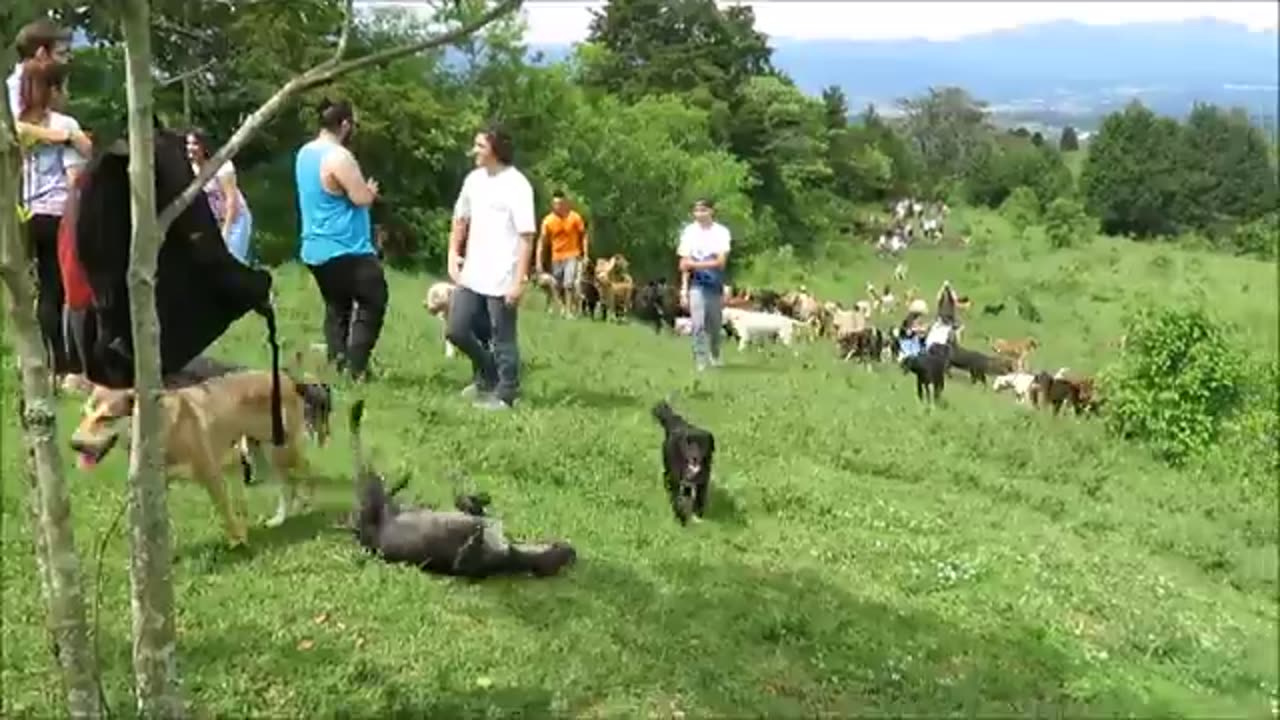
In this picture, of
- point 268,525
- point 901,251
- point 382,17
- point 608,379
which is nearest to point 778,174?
point 901,251

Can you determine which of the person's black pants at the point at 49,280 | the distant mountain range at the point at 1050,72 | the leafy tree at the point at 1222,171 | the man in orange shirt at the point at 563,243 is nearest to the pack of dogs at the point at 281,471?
the person's black pants at the point at 49,280

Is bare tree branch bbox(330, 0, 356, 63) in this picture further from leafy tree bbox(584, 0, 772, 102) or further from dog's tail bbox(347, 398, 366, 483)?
dog's tail bbox(347, 398, 366, 483)

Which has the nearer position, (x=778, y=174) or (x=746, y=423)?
(x=746, y=423)

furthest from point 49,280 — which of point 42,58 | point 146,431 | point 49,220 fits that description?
point 146,431

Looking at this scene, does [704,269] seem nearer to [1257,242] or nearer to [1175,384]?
[1175,384]

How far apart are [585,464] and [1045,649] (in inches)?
101

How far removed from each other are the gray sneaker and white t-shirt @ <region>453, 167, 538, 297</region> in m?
0.71

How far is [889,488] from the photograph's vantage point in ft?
36.5

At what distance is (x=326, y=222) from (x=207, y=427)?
2.61 meters

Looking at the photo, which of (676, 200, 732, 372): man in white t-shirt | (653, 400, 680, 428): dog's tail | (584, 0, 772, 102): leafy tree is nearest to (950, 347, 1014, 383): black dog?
(584, 0, 772, 102): leafy tree

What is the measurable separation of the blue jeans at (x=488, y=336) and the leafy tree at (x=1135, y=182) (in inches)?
1343

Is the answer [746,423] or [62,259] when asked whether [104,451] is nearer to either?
[62,259]

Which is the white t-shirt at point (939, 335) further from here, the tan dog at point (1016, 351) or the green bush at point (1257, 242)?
the green bush at point (1257, 242)

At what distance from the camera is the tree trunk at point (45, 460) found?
3.59 m
